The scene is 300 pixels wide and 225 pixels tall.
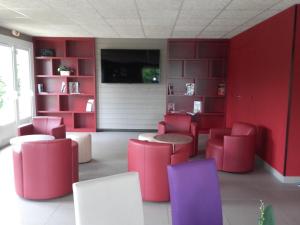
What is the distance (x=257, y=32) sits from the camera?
5.55 meters

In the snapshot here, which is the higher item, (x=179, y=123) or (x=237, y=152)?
(x=179, y=123)

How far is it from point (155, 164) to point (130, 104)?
4916 millimetres

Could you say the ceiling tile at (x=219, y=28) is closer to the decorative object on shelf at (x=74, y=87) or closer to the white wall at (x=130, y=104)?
the white wall at (x=130, y=104)

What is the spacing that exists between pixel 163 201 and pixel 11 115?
4.90 meters

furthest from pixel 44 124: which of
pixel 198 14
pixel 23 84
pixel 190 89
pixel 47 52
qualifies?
pixel 190 89

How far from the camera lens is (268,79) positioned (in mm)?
4914

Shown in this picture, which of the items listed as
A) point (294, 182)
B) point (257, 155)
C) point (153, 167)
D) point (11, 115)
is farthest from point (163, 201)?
point (11, 115)

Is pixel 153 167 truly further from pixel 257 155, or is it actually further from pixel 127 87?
pixel 127 87

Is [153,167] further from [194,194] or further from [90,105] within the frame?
[90,105]

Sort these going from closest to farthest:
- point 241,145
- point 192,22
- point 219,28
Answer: point 241,145
point 192,22
point 219,28

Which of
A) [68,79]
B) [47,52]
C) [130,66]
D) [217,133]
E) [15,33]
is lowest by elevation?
[217,133]

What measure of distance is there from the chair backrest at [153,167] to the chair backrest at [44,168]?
3.08 feet

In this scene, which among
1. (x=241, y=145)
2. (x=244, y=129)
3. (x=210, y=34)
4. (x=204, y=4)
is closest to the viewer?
(x=204, y=4)

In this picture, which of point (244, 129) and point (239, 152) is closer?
point (239, 152)
